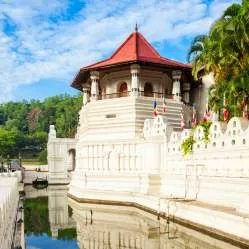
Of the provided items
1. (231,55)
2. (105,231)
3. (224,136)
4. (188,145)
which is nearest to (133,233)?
(105,231)

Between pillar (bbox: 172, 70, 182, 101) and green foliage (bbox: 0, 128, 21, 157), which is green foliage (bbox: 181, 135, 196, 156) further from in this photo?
green foliage (bbox: 0, 128, 21, 157)

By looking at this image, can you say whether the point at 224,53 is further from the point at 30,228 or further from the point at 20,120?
the point at 20,120

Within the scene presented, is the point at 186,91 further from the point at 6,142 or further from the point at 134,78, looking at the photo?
the point at 6,142

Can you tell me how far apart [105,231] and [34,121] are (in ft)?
332

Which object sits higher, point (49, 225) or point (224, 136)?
point (224, 136)

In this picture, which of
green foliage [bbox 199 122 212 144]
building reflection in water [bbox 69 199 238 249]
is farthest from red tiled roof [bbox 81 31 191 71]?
building reflection in water [bbox 69 199 238 249]

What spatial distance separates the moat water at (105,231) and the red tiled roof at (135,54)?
11093mm

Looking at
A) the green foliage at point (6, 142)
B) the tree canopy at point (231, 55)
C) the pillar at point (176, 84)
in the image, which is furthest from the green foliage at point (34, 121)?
the tree canopy at point (231, 55)

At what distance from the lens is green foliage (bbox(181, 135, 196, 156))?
24.4 meters

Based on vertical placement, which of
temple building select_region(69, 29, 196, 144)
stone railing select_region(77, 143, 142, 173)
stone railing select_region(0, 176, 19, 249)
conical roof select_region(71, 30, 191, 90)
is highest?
conical roof select_region(71, 30, 191, 90)

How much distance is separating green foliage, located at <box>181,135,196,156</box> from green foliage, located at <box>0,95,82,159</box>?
58.8 metres

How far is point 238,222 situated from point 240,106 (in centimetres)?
895

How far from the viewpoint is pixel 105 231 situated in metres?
20.0

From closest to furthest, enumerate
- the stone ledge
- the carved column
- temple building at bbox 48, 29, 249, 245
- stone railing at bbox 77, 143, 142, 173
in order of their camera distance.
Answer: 1. the stone ledge
2. temple building at bbox 48, 29, 249, 245
3. stone railing at bbox 77, 143, 142, 173
4. the carved column
